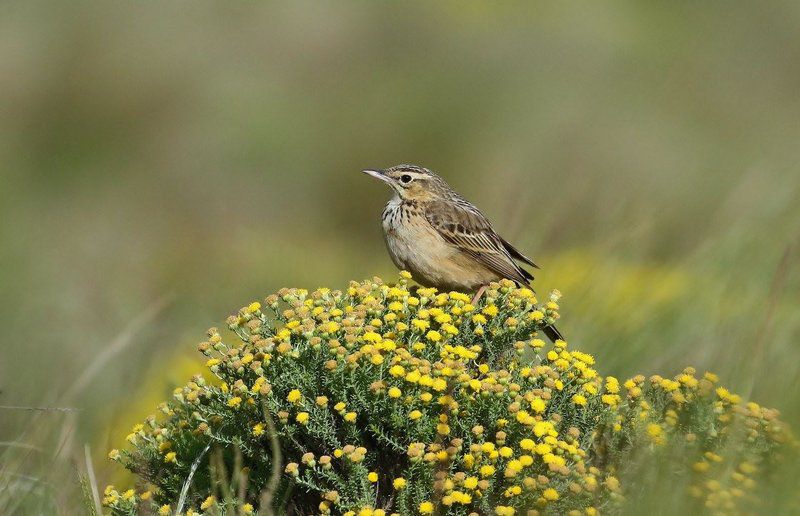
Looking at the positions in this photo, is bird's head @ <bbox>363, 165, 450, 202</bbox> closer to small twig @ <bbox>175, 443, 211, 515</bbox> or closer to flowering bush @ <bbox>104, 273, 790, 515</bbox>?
flowering bush @ <bbox>104, 273, 790, 515</bbox>

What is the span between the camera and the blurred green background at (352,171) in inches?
222

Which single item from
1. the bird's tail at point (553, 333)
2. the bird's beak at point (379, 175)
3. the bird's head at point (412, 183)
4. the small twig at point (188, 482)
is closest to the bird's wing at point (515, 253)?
the bird's head at point (412, 183)

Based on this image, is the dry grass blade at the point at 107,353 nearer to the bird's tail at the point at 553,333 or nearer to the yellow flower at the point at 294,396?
the yellow flower at the point at 294,396

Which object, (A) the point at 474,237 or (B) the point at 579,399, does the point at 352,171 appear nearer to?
(A) the point at 474,237

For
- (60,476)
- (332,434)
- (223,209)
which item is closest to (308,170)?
(223,209)

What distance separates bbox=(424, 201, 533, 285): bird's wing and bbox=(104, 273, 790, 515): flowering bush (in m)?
2.07

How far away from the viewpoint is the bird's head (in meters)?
7.37

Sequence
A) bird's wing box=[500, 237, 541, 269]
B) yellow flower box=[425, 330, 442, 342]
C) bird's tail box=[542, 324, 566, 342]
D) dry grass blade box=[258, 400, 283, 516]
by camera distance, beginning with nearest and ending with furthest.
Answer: dry grass blade box=[258, 400, 283, 516] → yellow flower box=[425, 330, 442, 342] → bird's tail box=[542, 324, 566, 342] → bird's wing box=[500, 237, 541, 269]

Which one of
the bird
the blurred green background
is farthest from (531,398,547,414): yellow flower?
the bird

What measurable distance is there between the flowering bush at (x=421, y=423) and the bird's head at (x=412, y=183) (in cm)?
268

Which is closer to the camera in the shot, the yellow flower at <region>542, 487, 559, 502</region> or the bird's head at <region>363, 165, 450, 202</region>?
the yellow flower at <region>542, 487, 559, 502</region>

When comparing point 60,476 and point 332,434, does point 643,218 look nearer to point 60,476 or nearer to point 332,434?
point 332,434

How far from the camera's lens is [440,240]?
691cm

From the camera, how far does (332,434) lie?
13.6ft
